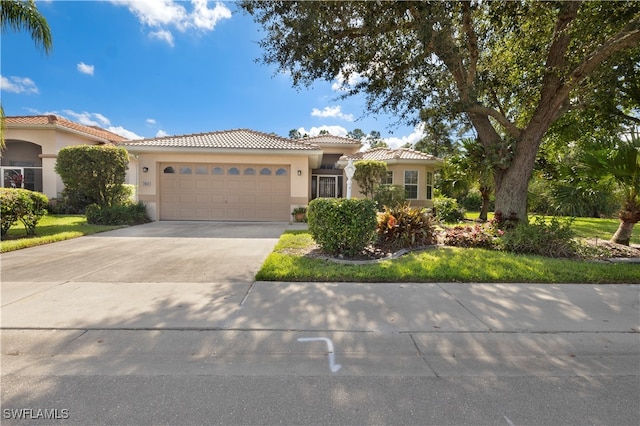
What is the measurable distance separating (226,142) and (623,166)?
13643 millimetres

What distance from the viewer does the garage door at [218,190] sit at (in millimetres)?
13219

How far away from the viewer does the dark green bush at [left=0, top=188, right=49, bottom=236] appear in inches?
308

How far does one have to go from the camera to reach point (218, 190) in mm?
13227

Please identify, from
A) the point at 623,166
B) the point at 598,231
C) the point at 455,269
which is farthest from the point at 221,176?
the point at 598,231

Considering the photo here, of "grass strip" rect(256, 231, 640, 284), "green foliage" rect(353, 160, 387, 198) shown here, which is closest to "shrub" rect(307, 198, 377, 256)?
"grass strip" rect(256, 231, 640, 284)

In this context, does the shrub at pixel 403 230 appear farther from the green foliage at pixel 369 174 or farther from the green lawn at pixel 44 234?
the green lawn at pixel 44 234

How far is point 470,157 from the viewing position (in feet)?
28.1

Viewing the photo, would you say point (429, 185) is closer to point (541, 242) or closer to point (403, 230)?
point (541, 242)

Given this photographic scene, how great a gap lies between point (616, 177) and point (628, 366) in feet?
21.3

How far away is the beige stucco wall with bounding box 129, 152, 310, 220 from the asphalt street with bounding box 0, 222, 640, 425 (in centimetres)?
841

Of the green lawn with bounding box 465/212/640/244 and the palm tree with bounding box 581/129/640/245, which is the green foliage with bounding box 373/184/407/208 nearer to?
the green lawn with bounding box 465/212/640/244

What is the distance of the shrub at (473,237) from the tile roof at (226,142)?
7.27m

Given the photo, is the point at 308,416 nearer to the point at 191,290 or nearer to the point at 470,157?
the point at 191,290

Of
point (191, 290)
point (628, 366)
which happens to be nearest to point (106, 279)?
point (191, 290)
